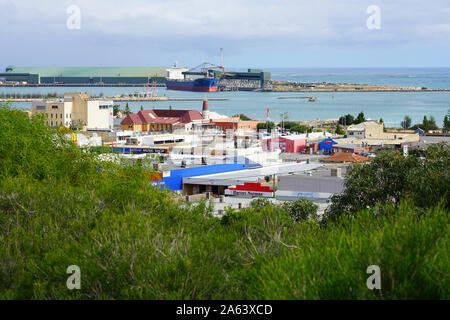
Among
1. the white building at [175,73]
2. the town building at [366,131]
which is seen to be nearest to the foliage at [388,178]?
the town building at [366,131]

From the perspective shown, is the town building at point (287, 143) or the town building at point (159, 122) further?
the town building at point (159, 122)

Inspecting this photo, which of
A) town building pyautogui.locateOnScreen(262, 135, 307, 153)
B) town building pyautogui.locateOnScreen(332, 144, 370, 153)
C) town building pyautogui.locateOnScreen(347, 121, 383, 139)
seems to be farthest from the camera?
town building pyautogui.locateOnScreen(347, 121, 383, 139)

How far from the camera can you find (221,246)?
124 inches

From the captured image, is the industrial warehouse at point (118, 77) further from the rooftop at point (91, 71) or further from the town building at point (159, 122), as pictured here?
the town building at point (159, 122)

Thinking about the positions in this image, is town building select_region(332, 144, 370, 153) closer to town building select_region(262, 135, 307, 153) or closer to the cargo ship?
town building select_region(262, 135, 307, 153)

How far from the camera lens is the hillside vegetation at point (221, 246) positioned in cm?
215

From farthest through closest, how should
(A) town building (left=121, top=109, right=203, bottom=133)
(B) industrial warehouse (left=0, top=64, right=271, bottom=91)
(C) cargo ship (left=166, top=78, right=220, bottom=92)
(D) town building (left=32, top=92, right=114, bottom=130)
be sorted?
1. (B) industrial warehouse (left=0, top=64, right=271, bottom=91)
2. (C) cargo ship (left=166, top=78, right=220, bottom=92)
3. (A) town building (left=121, top=109, right=203, bottom=133)
4. (D) town building (left=32, top=92, right=114, bottom=130)

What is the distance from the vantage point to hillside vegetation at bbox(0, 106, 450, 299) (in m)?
2.15

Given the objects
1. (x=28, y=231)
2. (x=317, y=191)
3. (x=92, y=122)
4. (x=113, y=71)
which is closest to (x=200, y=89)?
(x=113, y=71)

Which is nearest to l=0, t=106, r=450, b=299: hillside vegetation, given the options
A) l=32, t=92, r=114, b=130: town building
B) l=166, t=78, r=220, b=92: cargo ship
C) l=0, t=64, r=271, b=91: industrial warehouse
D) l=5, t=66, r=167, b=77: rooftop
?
l=32, t=92, r=114, b=130: town building

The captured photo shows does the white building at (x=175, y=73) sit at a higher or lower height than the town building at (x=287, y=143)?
higher

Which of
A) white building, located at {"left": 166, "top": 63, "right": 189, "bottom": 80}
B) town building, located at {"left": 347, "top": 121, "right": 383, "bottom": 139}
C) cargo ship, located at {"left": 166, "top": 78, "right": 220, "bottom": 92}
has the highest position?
white building, located at {"left": 166, "top": 63, "right": 189, "bottom": 80}

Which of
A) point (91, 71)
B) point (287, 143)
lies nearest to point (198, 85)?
point (91, 71)

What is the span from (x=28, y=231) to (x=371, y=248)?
1986 millimetres
